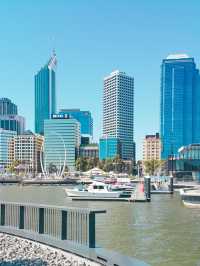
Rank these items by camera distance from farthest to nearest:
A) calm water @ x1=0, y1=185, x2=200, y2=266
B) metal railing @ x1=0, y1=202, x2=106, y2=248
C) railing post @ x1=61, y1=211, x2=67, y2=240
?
calm water @ x1=0, y1=185, x2=200, y2=266
railing post @ x1=61, y1=211, x2=67, y2=240
metal railing @ x1=0, y1=202, x2=106, y2=248

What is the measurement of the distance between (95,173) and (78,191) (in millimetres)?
101052

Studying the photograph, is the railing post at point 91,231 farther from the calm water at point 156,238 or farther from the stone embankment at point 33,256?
the calm water at point 156,238

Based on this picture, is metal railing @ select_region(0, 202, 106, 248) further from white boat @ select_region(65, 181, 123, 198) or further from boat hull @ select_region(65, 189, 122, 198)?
white boat @ select_region(65, 181, 123, 198)

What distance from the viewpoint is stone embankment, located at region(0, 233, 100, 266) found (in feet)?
40.8

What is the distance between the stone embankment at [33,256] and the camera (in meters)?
12.4

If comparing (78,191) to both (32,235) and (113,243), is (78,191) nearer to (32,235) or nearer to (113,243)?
(113,243)

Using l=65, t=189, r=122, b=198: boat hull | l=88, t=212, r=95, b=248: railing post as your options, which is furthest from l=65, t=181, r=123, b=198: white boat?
l=88, t=212, r=95, b=248: railing post

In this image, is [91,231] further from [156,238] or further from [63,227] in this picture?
[156,238]

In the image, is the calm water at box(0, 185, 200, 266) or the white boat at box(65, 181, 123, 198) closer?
the calm water at box(0, 185, 200, 266)

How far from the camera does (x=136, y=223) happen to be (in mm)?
34375

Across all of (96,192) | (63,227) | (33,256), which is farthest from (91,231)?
(96,192)

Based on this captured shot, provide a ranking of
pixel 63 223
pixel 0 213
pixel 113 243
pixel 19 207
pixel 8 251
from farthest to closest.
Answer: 1. pixel 113 243
2. pixel 0 213
3. pixel 19 207
4. pixel 63 223
5. pixel 8 251

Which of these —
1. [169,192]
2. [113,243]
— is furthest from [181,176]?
[113,243]

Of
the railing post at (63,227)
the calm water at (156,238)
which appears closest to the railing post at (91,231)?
the railing post at (63,227)
